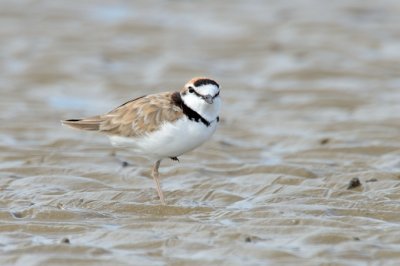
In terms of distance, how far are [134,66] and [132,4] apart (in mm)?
3466

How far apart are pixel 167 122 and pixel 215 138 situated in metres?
2.83

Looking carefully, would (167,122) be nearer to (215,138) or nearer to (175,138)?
(175,138)

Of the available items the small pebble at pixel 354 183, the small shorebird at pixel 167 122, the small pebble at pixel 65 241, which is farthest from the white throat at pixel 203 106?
the small pebble at pixel 65 241

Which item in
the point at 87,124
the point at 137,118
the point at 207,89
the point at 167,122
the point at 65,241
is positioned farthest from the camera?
the point at 87,124

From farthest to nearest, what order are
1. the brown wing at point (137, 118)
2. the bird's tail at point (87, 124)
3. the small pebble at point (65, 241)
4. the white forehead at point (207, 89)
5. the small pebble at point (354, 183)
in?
1. the bird's tail at point (87, 124)
2. the small pebble at point (354, 183)
3. the brown wing at point (137, 118)
4. the white forehead at point (207, 89)
5. the small pebble at point (65, 241)

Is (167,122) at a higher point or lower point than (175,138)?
higher

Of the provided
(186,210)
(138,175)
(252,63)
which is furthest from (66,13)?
(186,210)

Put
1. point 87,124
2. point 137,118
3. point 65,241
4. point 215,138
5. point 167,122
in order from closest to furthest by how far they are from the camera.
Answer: point 65,241
point 167,122
point 137,118
point 87,124
point 215,138

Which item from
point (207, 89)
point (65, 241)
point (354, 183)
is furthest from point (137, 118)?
point (354, 183)

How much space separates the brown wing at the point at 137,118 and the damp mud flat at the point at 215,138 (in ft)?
1.92

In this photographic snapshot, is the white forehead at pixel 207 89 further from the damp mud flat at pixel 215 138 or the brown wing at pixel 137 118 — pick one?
the damp mud flat at pixel 215 138

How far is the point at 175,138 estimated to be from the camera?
26.7ft

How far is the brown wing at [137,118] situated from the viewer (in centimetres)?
824

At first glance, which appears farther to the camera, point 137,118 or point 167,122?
point 137,118
